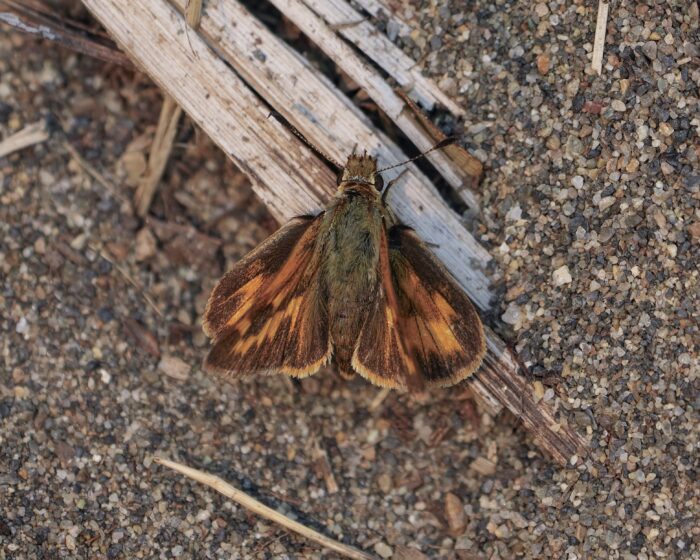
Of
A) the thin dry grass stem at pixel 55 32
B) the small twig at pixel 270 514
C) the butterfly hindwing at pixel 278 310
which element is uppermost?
the thin dry grass stem at pixel 55 32

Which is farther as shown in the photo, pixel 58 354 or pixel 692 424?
pixel 58 354

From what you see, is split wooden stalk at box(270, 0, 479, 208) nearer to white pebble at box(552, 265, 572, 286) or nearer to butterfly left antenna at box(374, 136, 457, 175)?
butterfly left antenna at box(374, 136, 457, 175)

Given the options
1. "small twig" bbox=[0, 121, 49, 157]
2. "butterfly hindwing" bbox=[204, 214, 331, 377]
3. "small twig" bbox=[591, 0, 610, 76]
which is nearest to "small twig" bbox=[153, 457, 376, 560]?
"butterfly hindwing" bbox=[204, 214, 331, 377]

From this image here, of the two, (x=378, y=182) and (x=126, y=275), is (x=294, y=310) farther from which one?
(x=126, y=275)

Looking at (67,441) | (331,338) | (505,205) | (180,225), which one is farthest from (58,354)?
(505,205)

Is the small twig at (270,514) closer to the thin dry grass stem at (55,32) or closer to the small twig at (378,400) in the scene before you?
the small twig at (378,400)

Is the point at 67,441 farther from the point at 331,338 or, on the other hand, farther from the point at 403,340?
the point at 403,340

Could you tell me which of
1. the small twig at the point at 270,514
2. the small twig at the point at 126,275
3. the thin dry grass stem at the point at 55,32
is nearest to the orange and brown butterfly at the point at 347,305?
the small twig at the point at 270,514
